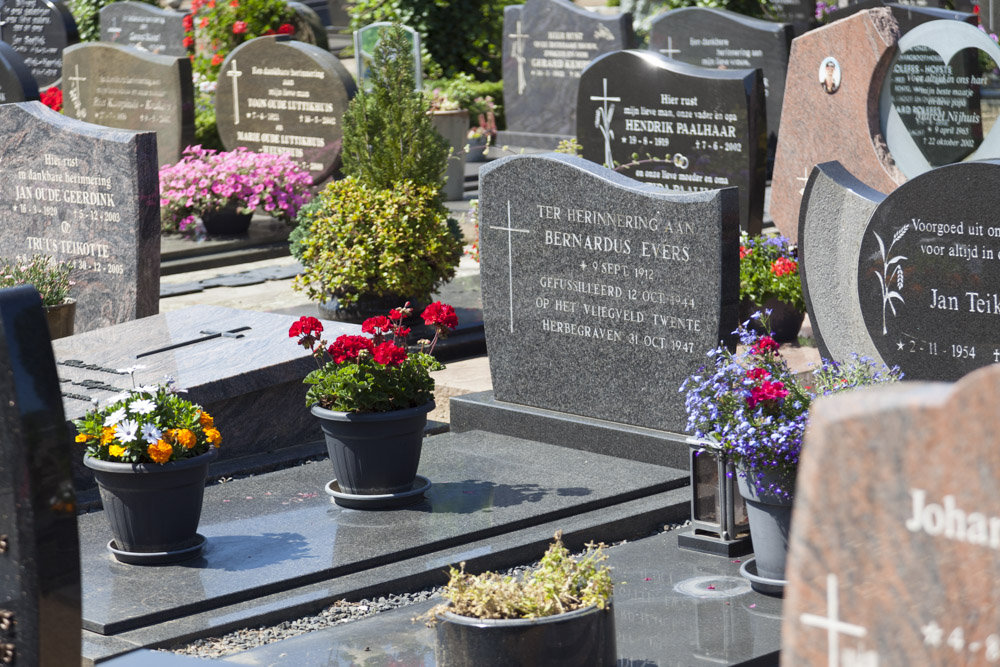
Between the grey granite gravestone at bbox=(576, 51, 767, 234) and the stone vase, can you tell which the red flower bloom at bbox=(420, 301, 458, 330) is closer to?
the stone vase

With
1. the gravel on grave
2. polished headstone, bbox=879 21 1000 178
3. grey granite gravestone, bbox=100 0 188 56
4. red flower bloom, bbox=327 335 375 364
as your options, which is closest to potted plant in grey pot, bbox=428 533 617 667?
the gravel on grave

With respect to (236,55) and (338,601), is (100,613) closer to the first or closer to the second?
(338,601)

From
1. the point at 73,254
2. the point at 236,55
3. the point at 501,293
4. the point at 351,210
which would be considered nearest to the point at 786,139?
the point at 351,210

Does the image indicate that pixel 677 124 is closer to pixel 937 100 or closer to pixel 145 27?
pixel 937 100

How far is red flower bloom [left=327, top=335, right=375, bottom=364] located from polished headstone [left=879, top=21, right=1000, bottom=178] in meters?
5.52

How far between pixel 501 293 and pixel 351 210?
213cm

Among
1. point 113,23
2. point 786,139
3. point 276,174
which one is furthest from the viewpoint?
point 113,23

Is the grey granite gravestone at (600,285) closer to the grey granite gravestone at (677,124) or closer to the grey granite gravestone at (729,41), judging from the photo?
the grey granite gravestone at (677,124)

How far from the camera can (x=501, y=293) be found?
718 cm

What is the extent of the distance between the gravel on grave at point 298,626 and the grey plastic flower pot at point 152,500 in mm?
620

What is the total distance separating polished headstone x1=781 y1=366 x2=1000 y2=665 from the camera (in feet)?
6.55

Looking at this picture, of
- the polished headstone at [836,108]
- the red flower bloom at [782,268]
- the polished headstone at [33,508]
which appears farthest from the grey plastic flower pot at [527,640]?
the polished headstone at [836,108]

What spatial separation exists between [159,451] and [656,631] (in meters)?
1.84

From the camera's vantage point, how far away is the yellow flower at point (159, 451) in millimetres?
5121
